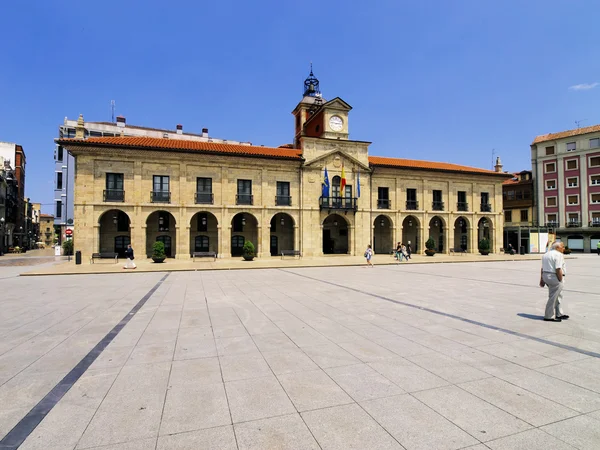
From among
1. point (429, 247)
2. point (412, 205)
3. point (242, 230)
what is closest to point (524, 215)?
point (412, 205)

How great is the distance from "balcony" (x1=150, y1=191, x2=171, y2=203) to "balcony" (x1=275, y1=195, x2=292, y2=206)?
929 cm

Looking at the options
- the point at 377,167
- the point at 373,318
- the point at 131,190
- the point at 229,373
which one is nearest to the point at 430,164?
the point at 377,167

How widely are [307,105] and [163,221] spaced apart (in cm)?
2204

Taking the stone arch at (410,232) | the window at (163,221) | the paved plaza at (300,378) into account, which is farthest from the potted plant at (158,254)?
the stone arch at (410,232)

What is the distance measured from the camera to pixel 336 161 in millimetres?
31375

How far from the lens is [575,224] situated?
44.2 m

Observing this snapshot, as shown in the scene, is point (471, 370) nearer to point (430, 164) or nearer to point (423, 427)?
point (423, 427)

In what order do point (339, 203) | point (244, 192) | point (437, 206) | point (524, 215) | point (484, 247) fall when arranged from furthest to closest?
1. point (524, 215)
2. point (437, 206)
3. point (484, 247)
4. point (339, 203)
5. point (244, 192)

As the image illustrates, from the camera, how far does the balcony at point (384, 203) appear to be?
33.5 meters

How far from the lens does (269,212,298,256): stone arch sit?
31656 millimetres

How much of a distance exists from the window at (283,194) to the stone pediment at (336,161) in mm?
2723

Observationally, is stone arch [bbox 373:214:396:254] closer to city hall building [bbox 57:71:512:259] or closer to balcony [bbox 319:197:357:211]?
city hall building [bbox 57:71:512:259]

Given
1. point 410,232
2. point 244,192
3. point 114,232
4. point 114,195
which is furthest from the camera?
point 410,232

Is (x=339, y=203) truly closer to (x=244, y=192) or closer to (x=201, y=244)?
(x=244, y=192)
